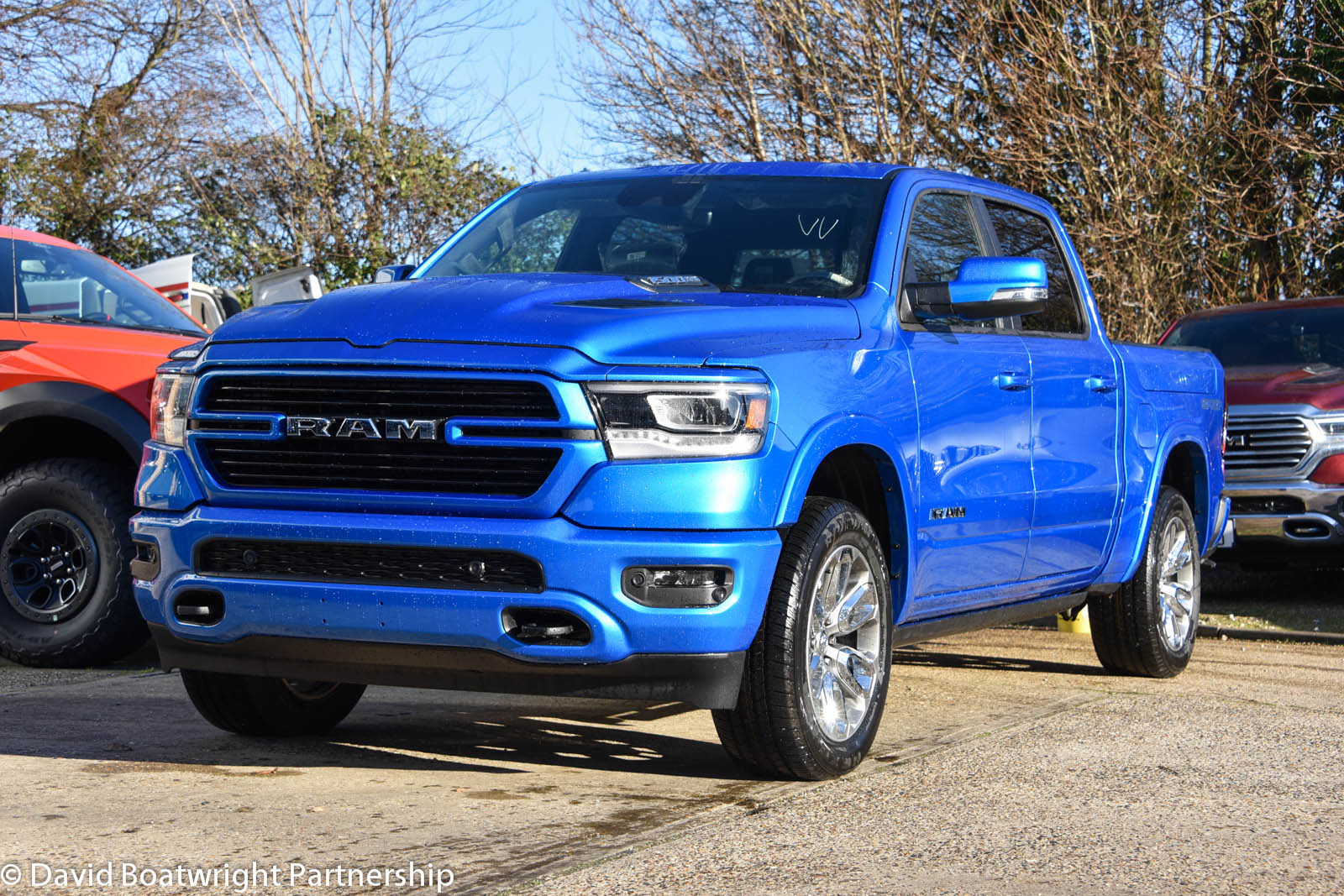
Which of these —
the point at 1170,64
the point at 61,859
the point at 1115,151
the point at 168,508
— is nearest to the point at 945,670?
the point at 168,508

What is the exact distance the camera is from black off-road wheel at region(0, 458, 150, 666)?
765 cm

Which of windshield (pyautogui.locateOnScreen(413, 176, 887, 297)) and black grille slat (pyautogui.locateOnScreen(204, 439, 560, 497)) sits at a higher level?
windshield (pyautogui.locateOnScreen(413, 176, 887, 297))

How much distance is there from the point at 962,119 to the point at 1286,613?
8.92m

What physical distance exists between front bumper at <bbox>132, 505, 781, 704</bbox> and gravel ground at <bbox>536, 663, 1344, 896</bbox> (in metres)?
0.51

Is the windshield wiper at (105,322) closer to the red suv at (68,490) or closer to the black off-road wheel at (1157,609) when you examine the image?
the red suv at (68,490)

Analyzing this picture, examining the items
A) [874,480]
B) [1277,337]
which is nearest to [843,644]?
[874,480]

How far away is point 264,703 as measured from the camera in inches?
224

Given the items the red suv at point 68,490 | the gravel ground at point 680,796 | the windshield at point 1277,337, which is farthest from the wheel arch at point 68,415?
the windshield at point 1277,337

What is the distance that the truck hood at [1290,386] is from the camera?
10.6m

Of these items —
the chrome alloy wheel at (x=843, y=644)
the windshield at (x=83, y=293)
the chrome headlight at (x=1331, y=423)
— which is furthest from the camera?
the chrome headlight at (x=1331, y=423)

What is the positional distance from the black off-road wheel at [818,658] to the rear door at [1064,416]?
1221mm

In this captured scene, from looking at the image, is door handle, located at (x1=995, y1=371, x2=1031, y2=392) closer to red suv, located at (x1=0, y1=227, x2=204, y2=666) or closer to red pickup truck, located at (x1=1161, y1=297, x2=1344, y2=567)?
red suv, located at (x1=0, y1=227, x2=204, y2=666)

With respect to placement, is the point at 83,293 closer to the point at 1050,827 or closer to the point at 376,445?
the point at 376,445

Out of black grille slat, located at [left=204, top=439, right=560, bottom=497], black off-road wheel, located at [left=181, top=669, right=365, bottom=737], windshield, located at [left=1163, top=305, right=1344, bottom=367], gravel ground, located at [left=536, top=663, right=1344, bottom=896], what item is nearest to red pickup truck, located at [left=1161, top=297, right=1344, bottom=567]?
windshield, located at [left=1163, top=305, right=1344, bottom=367]
